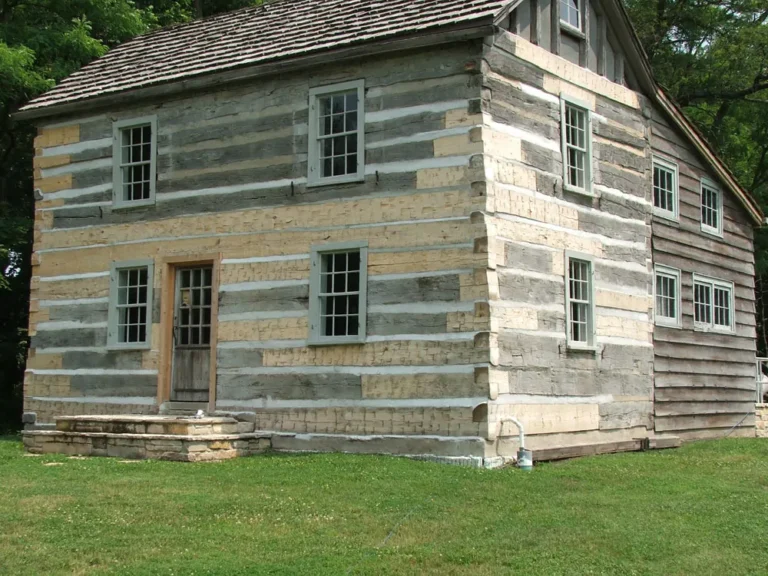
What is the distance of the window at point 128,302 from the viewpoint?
1762 centimetres

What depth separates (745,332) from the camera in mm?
22516

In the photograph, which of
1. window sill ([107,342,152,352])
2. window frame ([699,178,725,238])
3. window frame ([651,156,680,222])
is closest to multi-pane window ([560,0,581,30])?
window frame ([651,156,680,222])

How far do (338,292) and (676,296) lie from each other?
7632mm

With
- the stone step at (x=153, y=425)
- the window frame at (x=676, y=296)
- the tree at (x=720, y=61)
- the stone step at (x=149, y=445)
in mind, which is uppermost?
the tree at (x=720, y=61)

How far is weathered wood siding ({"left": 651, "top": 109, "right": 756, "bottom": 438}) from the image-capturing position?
62.5 ft

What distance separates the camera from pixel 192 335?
17188 mm

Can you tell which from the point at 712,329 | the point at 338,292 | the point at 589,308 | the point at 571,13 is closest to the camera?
the point at 338,292

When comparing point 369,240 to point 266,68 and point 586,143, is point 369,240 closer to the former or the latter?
point 266,68

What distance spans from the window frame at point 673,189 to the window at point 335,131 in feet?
20.7

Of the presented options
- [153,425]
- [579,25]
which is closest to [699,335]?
[579,25]

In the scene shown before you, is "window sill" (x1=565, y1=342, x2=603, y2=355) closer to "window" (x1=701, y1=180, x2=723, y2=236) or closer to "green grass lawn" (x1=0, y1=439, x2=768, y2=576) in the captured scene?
"green grass lawn" (x1=0, y1=439, x2=768, y2=576)

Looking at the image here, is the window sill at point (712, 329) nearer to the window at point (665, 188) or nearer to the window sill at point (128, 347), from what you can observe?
the window at point (665, 188)

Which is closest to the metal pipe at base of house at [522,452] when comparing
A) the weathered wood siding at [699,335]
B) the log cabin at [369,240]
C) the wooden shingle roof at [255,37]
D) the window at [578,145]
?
the log cabin at [369,240]

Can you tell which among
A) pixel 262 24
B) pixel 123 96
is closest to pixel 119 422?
pixel 123 96
